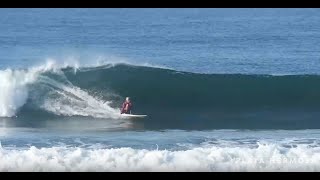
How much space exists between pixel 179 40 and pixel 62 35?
1234 millimetres

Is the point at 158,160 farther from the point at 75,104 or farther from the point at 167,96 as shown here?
the point at 167,96

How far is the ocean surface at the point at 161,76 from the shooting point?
8375 millimetres

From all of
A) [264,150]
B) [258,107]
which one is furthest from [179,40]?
[264,150]

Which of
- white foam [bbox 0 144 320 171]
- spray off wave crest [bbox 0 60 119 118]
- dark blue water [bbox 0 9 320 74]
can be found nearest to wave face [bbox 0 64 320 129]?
spray off wave crest [bbox 0 60 119 118]

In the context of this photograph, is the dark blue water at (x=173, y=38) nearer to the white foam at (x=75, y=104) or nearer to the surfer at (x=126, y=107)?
the white foam at (x=75, y=104)

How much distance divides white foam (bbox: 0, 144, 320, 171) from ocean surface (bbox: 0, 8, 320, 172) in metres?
0.29

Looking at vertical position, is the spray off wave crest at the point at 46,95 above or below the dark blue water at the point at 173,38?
below

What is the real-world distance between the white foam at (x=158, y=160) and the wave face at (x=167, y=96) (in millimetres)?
902

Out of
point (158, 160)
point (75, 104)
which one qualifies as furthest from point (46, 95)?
point (158, 160)

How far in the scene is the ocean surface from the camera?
8.38 m

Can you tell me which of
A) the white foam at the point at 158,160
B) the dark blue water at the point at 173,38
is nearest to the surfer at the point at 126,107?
the dark blue water at the point at 173,38

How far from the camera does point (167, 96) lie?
9.49 meters

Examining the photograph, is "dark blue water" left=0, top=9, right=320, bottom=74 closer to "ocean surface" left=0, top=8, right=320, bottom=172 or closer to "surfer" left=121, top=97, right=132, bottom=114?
"ocean surface" left=0, top=8, right=320, bottom=172

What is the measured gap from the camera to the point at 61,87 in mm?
9266
